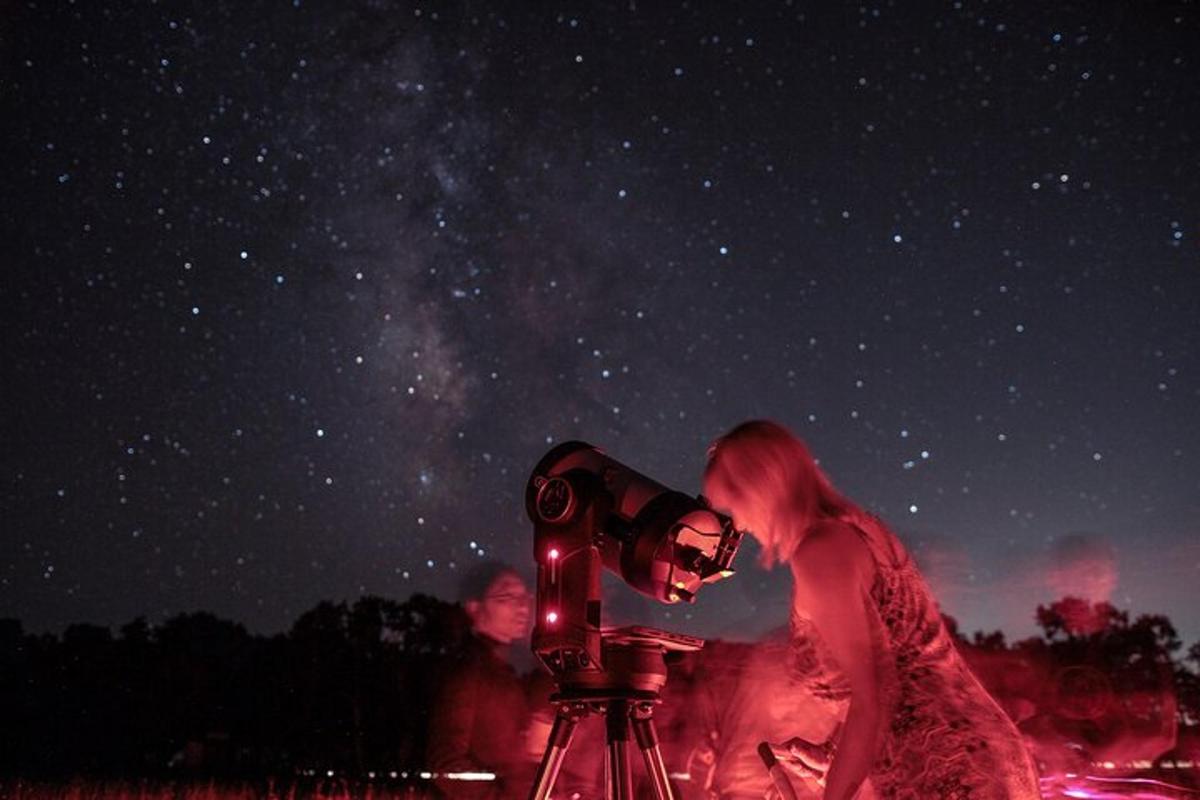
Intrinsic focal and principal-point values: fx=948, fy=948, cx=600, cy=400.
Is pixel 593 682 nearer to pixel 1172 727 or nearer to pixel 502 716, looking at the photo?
pixel 502 716

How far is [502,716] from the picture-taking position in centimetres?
545

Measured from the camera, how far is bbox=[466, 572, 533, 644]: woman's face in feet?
19.0

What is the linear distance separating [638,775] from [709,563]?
3530 mm

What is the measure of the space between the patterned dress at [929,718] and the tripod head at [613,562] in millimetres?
453

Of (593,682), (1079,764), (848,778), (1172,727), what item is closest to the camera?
(848,778)

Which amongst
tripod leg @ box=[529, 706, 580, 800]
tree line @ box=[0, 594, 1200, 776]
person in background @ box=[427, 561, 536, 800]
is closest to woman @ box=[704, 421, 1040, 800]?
tripod leg @ box=[529, 706, 580, 800]

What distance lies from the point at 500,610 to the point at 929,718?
3.70 m

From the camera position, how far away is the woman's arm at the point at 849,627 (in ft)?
7.13

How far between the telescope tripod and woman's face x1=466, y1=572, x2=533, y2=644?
3.12 m

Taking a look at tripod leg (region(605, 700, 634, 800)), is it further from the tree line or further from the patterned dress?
the tree line

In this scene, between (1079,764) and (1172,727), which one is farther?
(1172,727)

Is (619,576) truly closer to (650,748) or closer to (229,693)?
(650,748)

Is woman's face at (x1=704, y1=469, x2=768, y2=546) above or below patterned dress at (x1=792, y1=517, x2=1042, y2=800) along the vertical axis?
above

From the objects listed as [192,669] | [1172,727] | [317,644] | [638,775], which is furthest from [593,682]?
[192,669]
